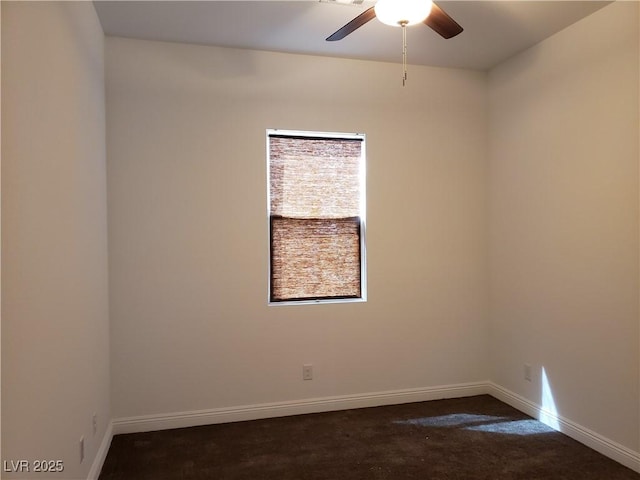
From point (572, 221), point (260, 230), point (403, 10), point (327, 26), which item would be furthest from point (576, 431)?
point (327, 26)

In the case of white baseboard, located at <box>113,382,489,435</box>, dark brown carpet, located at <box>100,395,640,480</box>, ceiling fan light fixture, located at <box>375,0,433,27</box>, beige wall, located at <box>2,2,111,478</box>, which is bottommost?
dark brown carpet, located at <box>100,395,640,480</box>

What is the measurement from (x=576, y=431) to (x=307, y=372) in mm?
1830

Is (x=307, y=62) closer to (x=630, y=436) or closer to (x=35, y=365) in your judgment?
(x=35, y=365)

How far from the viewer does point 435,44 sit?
3256mm

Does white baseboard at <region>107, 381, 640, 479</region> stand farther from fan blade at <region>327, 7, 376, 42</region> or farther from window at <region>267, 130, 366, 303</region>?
fan blade at <region>327, 7, 376, 42</region>

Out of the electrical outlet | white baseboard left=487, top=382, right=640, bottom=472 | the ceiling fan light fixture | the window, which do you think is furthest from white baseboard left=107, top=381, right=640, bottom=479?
the ceiling fan light fixture

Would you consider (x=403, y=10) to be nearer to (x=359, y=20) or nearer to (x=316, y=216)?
(x=359, y=20)

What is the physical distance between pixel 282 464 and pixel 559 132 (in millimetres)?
2777

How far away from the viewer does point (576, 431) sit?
115 inches

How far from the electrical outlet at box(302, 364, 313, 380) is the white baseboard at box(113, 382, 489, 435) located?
0.56 feet

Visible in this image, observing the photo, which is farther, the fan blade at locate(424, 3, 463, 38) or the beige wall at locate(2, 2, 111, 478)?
the fan blade at locate(424, 3, 463, 38)

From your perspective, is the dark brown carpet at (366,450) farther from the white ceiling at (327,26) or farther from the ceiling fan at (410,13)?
the white ceiling at (327,26)

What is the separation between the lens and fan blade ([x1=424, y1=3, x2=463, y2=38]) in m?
2.07

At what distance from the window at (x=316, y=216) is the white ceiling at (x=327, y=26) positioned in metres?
0.66
